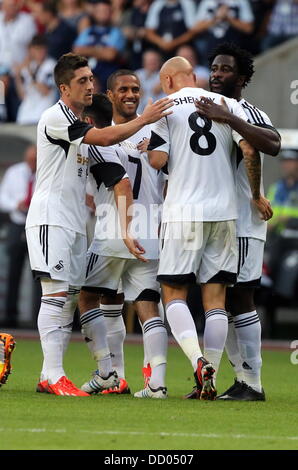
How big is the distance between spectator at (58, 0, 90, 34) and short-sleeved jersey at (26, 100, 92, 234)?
33.3 ft

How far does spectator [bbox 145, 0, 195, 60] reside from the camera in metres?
17.3

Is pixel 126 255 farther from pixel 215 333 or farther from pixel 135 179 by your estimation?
pixel 215 333

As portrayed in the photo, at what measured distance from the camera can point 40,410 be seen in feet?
23.6

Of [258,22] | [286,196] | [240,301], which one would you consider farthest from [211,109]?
[258,22]

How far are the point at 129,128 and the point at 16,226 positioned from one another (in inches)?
330

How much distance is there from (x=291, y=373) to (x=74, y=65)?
4.56 metres

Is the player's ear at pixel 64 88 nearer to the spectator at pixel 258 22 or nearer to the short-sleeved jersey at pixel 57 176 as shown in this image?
the short-sleeved jersey at pixel 57 176

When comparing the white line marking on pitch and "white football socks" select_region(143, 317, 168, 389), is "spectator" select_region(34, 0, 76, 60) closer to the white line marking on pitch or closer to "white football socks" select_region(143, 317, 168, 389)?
"white football socks" select_region(143, 317, 168, 389)

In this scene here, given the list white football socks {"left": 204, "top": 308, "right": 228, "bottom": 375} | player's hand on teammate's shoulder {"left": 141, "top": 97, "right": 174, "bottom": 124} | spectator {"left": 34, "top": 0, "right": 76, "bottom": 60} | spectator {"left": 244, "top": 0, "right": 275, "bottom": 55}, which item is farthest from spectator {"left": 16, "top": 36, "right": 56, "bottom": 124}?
white football socks {"left": 204, "top": 308, "right": 228, "bottom": 375}

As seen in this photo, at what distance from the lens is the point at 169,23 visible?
1748 cm
